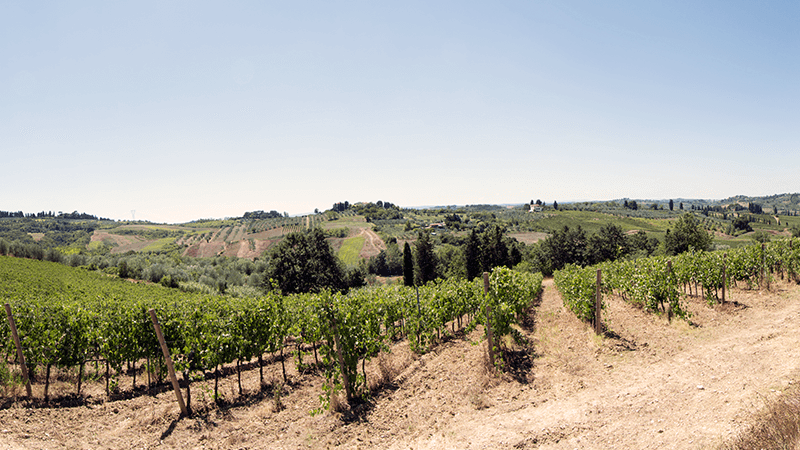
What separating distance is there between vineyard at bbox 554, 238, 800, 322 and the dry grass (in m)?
5.77

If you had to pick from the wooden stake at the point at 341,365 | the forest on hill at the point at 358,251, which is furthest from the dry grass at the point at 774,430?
the forest on hill at the point at 358,251

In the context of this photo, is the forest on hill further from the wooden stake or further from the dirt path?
the wooden stake

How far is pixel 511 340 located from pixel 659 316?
6584mm

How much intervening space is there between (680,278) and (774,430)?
500 inches

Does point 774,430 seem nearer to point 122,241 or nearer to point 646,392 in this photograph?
point 646,392

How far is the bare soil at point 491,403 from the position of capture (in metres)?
6.49

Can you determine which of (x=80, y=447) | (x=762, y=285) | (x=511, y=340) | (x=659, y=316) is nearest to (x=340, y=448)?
(x=80, y=447)

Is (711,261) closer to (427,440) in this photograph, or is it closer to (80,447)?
(427,440)

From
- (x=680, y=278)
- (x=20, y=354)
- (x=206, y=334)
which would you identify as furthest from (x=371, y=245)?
(x=20, y=354)

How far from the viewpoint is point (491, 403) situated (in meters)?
7.81

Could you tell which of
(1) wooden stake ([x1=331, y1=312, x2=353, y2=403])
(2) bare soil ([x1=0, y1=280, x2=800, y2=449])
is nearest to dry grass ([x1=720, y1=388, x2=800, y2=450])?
(2) bare soil ([x1=0, y1=280, x2=800, y2=449])

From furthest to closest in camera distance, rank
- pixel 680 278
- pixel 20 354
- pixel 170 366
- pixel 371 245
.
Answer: pixel 371 245
pixel 680 278
pixel 20 354
pixel 170 366

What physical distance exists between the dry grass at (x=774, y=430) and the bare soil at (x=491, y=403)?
11.4 inches

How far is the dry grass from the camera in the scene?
4.84 m
